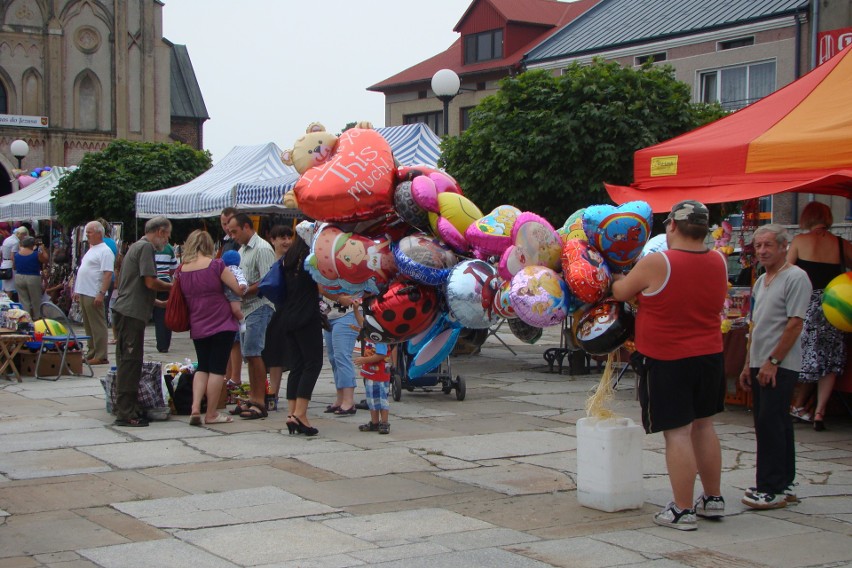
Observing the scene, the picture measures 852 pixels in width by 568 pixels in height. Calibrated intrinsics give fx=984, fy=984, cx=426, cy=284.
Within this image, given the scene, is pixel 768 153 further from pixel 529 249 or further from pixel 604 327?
pixel 529 249

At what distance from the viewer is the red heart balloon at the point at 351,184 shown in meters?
6.12

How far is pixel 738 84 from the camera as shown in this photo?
2877cm

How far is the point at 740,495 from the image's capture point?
21.8ft

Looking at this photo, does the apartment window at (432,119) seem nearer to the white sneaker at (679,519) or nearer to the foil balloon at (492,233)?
the foil balloon at (492,233)

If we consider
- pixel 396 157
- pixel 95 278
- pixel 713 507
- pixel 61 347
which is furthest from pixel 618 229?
pixel 396 157

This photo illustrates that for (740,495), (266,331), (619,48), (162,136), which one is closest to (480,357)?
(266,331)

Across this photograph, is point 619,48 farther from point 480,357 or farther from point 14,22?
point 14,22

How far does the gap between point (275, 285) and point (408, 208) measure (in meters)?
2.96

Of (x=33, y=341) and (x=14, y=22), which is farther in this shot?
(x=14, y=22)

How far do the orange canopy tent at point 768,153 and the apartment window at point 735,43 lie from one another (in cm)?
2016

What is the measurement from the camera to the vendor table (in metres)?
12.0

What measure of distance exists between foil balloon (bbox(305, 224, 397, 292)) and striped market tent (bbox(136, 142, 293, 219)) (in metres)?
10.7

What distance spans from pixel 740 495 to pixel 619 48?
26.6 metres

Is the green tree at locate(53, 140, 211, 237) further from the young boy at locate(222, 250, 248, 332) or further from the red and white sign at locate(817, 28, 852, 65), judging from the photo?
the red and white sign at locate(817, 28, 852, 65)
